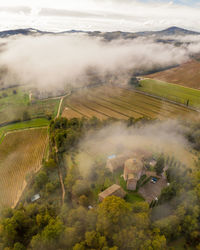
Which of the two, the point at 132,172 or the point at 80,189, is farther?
the point at 132,172

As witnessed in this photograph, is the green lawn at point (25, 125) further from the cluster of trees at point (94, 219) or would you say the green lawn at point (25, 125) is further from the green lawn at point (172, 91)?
the green lawn at point (172, 91)

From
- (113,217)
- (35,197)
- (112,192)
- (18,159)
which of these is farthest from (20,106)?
(113,217)

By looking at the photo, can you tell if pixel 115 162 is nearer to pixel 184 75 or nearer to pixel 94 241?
pixel 94 241

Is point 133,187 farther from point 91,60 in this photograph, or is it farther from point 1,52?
point 1,52

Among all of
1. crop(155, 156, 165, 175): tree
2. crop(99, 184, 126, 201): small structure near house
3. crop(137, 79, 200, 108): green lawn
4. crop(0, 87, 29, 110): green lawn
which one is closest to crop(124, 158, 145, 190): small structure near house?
crop(99, 184, 126, 201): small structure near house

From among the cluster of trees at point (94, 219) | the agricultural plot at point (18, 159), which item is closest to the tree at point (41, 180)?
the cluster of trees at point (94, 219)

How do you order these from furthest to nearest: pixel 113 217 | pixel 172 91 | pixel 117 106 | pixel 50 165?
pixel 172 91 < pixel 117 106 < pixel 50 165 < pixel 113 217

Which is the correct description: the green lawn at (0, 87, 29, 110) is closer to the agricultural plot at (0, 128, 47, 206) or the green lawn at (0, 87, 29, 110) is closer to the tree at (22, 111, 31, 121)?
the tree at (22, 111, 31, 121)

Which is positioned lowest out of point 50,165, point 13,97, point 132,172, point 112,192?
point 50,165
